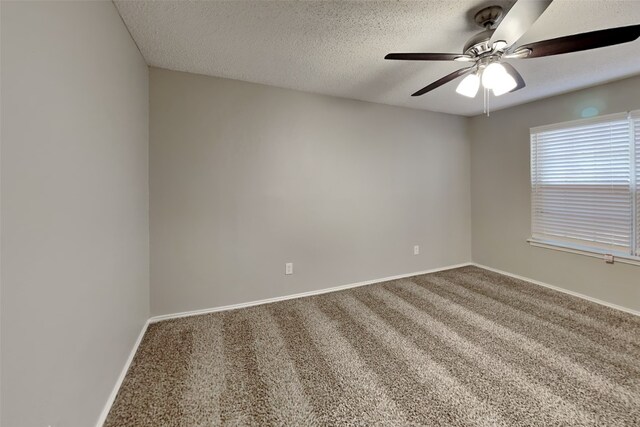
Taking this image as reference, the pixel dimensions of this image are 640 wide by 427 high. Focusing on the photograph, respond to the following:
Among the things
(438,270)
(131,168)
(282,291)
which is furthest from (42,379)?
(438,270)

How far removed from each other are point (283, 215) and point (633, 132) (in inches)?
138

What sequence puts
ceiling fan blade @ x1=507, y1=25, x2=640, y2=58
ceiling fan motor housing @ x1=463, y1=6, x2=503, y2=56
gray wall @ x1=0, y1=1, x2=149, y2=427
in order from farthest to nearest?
ceiling fan motor housing @ x1=463, y1=6, x2=503, y2=56 → ceiling fan blade @ x1=507, y1=25, x2=640, y2=58 → gray wall @ x1=0, y1=1, x2=149, y2=427

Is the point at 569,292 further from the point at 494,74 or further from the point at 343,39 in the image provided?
the point at 343,39

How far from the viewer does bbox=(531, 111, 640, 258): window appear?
250 cm

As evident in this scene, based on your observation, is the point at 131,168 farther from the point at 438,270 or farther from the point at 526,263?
the point at 526,263

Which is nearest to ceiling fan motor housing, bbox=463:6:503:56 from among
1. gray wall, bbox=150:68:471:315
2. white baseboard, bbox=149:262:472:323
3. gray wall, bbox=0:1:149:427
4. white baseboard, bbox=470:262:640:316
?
gray wall, bbox=150:68:471:315

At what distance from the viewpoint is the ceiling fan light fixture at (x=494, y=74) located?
1531 millimetres

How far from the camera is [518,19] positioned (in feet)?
3.98

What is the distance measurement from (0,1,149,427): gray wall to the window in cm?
424

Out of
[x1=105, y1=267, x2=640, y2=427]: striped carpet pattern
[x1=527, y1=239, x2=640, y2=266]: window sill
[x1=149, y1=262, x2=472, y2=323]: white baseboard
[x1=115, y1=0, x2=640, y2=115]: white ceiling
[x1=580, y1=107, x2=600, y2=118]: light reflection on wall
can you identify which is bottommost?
[x1=105, y1=267, x2=640, y2=427]: striped carpet pattern

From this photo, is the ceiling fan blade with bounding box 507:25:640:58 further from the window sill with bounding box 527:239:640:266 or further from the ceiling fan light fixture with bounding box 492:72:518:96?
the window sill with bounding box 527:239:640:266

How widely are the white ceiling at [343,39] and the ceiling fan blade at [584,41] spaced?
0.37 metres

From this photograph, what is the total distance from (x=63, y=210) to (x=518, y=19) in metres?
2.16

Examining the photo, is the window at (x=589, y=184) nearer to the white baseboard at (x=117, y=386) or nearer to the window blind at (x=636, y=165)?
the window blind at (x=636, y=165)
